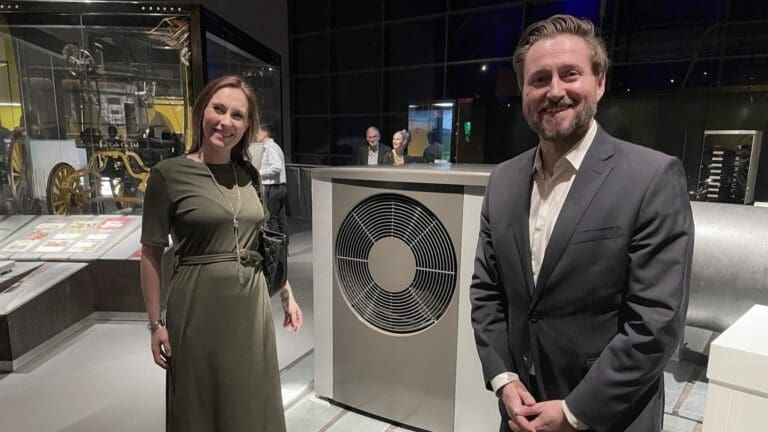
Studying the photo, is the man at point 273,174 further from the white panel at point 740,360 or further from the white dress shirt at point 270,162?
the white panel at point 740,360

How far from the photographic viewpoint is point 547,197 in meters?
1.00

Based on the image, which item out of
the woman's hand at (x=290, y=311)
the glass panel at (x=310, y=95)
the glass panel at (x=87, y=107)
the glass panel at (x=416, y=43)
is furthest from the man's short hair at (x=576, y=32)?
the glass panel at (x=310, y=95)

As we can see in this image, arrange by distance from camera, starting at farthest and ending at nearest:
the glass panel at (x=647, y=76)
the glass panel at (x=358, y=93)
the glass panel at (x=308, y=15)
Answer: the glass panel at (x=308, y=15), the glass panel at (x=358, y=93), the glass panel at (x=647, y=76)

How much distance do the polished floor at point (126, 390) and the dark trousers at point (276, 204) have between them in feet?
6.64

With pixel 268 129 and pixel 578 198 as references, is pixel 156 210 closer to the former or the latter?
pixel 578 198

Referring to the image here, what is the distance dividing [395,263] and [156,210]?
3.10ft

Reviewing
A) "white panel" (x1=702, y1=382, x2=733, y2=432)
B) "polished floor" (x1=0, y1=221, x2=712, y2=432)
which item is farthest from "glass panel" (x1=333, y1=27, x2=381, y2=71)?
"white panel" (x1=702, y1=382, x2=733, y2=432)

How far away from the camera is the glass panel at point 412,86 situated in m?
8.38

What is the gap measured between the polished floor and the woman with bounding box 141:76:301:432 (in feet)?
2.32

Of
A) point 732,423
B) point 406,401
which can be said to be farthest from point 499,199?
point 406,401

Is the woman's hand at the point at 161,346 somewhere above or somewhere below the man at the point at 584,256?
below

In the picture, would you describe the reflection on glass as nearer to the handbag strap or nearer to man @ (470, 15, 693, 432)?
the handbag strap

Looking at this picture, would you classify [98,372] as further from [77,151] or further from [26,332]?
[77,151]

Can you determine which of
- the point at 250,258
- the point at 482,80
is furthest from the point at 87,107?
the point at 482,80
